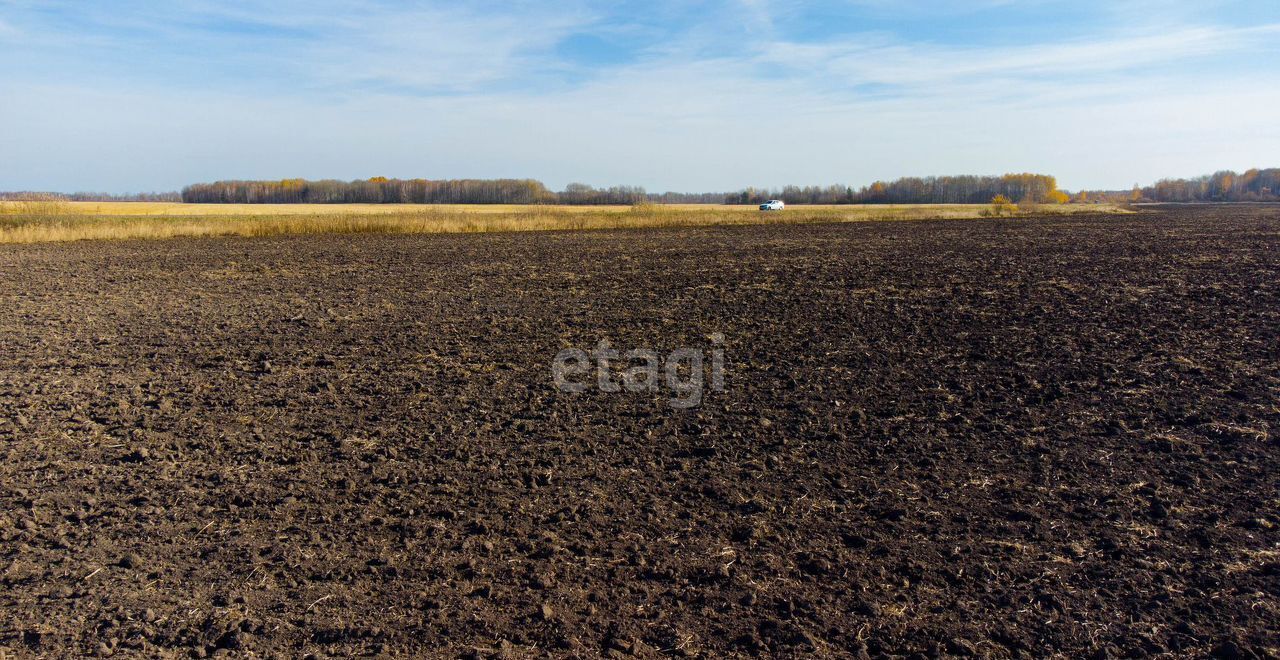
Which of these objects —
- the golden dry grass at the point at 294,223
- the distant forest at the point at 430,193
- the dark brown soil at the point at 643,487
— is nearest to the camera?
the dark brown soil at the point at 643,487

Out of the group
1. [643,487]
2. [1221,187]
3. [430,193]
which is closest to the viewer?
[643,487]

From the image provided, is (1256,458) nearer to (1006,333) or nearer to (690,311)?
(1006,333)

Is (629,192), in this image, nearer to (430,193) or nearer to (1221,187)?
(430,193)

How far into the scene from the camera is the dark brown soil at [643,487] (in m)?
3.99

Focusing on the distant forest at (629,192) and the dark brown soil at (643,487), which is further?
the distant forest at (629,192)

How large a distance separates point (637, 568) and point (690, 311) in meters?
8.85

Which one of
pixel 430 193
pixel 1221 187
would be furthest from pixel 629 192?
pixel 1221 187

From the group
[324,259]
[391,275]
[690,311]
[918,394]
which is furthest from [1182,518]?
[324,259]

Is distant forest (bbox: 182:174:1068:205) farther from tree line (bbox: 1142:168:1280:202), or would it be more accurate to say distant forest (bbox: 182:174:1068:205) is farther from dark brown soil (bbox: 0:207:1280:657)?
dark brown soil (bbox: 0:207:1280:657)

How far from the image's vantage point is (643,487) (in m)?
5.71

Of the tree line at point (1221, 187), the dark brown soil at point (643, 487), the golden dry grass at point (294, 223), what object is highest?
the tree line at point (1221, 187)

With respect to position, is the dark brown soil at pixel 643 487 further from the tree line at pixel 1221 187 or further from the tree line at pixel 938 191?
the tree line at pixel 1221 187

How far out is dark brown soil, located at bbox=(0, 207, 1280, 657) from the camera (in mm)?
3986

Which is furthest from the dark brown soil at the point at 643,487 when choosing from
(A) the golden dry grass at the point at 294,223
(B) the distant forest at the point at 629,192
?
(B) the distant forest at the point at 629,192
